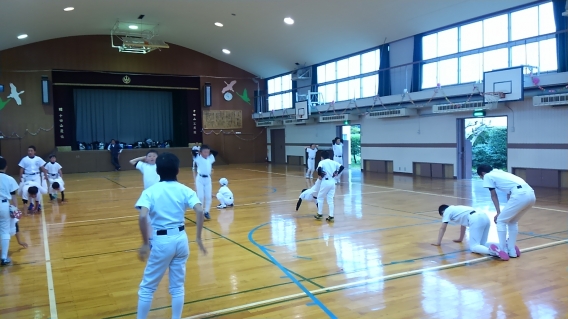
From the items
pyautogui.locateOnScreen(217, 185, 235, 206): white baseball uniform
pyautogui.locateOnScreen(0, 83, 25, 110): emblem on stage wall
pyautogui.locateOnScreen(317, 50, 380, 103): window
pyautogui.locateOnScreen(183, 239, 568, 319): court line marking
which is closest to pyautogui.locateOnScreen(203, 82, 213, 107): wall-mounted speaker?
pyautogui.locateOnScreen(317, 50, 380, 103): window

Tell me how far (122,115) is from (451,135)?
2214cm

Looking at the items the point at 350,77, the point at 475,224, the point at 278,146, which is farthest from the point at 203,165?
the point at 278,146

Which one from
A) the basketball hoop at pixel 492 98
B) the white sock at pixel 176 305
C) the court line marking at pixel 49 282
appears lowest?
the court line marking at pixel 49 282

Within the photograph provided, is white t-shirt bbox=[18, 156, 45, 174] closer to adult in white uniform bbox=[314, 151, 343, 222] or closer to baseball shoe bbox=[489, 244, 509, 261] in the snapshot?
adult in white uniform bbox=[314, 151, 343, 222]

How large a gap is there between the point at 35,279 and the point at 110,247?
1.79m

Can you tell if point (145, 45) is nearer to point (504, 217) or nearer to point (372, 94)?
point (372, 94)

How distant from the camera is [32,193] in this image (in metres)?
10.9

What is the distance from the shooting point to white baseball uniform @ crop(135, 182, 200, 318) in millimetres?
3875

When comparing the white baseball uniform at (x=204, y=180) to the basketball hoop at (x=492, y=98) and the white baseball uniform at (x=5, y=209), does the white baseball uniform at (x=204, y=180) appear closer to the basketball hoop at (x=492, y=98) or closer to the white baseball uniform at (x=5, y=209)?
the white baseball uniform at (x=5, y=209)

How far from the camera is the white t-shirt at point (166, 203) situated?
12.8 ft

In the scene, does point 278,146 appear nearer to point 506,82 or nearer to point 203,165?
point 506,82

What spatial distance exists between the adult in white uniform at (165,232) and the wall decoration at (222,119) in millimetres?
26952

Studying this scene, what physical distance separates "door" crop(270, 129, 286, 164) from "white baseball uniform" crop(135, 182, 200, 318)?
26798mm

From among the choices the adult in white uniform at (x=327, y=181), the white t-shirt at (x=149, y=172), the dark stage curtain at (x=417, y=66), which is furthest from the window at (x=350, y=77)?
the white t-shirt at (x=149, y=172)
